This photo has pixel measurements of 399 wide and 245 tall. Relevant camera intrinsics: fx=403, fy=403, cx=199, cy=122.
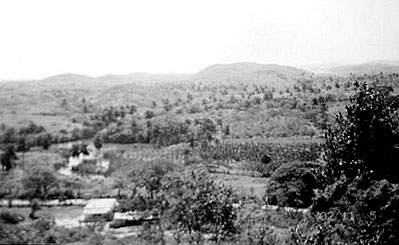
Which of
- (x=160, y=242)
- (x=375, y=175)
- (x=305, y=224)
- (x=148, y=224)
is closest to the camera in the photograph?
(x=375, y=175)

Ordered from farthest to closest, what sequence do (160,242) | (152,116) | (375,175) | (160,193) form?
(152,116) < (160,193) < (160,242) < (375,175)

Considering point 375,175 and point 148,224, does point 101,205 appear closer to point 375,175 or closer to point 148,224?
point 148,224

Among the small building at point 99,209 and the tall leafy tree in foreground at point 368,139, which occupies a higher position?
the tall leafy tree in foreground at point 368,139

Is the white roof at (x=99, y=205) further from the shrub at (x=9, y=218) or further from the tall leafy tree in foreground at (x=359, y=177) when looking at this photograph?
the tall leafy tree in foreground at (x=359, y=177)

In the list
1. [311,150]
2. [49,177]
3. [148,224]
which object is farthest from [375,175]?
[311,150]


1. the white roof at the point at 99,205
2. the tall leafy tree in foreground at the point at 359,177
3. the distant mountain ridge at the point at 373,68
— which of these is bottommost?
the white roof at the point at 99,205

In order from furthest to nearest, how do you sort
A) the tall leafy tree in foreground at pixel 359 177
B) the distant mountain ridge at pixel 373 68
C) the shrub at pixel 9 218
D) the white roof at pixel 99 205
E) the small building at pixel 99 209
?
1. the distant mountain ridge at pixel 373 68
2. the white roof at pixel 99 205
3. the small building at pixel 99 209
4. the tall leafy tree in foreground at pixel 359 177
5. the shrub at pixel 9 218

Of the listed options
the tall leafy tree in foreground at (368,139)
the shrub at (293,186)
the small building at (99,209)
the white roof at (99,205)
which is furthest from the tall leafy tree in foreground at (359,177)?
the white roof at (99,205)

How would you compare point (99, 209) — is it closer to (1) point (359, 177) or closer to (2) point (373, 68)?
(1) point (359, 177)
